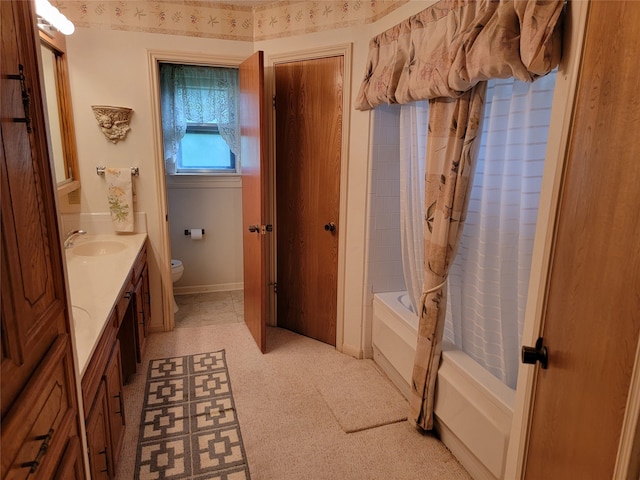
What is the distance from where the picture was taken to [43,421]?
36.2 inches

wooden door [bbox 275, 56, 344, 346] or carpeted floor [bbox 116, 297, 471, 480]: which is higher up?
wooden door [bbox 275, 56, 344, 346]

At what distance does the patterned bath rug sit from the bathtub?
98 centimetres

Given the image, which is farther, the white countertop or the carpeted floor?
the carpeted floor

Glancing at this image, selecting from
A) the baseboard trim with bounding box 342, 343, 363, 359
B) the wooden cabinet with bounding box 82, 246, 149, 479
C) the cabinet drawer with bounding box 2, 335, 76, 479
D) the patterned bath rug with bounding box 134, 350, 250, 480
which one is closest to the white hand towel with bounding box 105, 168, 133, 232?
the wooden cabinet with bounding box 82, 246, 149, 479

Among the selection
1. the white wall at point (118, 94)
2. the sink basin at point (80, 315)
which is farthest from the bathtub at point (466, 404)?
the white wall at point (118, 94)

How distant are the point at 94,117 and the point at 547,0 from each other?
9.27ft

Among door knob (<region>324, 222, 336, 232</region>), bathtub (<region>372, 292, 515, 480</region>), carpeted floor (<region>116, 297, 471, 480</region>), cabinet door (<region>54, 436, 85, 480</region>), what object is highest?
door knob (<region>324, 222, 336, 232</region>)

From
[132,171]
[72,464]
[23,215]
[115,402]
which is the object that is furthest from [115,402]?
[132,171]

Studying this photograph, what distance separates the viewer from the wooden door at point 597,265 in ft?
3.03

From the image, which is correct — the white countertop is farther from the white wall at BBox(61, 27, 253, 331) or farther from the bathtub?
the bathtub

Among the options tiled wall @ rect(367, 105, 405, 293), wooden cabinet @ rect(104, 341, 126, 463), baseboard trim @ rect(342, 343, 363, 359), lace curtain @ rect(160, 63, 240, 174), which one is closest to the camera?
wooden cabinet @ rect(104, 341, 126, 463)

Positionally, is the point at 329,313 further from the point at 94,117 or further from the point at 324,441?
the point at 94,117

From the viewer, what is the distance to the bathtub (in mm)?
1674

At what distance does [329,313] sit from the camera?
315cm
